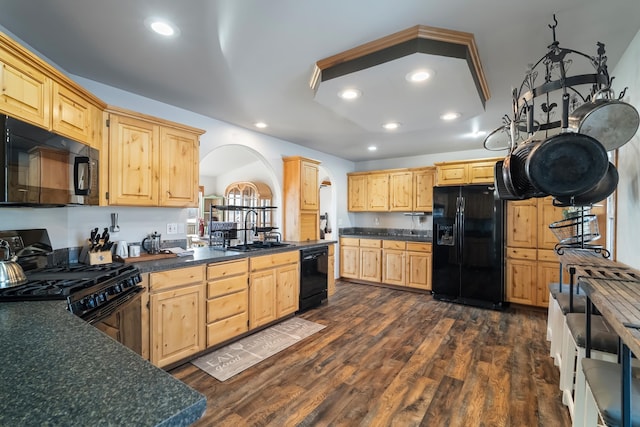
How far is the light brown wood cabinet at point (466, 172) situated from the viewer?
4398 millimetres

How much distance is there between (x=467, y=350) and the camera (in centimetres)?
288

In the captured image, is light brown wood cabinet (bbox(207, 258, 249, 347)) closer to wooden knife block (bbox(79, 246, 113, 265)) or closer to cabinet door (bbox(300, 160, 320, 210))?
wooden knife block (bbox(79, 246, 113, 265))

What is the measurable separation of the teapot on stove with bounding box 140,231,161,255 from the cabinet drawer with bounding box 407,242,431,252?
12.2ft

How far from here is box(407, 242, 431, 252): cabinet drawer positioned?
4849mm

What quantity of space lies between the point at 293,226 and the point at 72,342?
3.42m

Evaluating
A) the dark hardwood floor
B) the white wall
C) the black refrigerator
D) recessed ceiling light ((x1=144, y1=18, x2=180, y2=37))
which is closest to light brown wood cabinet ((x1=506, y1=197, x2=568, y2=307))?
the black refrigerator

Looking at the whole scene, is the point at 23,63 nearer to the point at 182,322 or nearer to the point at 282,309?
Answer: the point at 182,322

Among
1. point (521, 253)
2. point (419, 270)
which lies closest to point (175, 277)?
point (419, 270)

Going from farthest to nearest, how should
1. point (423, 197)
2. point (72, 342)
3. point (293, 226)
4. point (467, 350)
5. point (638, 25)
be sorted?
point (423, 197) < point (293, 226) < point (467, 350) < point (638, 25) < point (72, 342)

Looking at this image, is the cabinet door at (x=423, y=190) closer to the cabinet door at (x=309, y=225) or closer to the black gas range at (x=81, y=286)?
the cabinet door at (x=309, y=225)

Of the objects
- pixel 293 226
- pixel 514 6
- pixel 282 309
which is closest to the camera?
pixel 514 6

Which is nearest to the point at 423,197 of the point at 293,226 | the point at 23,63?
the point at 293,226

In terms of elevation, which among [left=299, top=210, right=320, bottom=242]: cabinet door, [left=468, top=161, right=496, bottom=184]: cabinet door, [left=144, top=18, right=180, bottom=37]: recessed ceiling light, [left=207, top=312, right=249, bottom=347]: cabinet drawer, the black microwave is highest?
[left=144, top=18, right=180, bottom=37]: recessed ceiling light

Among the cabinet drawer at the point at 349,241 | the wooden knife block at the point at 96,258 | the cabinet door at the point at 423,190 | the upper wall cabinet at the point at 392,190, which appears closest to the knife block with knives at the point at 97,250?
the wooden knife block at the point at 96,258
